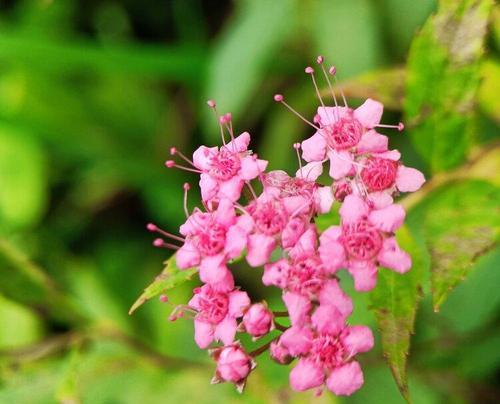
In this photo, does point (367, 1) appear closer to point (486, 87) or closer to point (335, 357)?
point (486, 87)

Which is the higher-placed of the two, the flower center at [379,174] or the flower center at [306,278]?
the flower center at [379,174]

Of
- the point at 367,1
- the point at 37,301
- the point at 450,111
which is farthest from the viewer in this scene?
the point at 367,1

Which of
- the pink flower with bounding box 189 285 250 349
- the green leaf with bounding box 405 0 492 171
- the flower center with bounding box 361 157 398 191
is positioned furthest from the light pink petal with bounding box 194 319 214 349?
the green leaf with bounding box 405 0 492 171

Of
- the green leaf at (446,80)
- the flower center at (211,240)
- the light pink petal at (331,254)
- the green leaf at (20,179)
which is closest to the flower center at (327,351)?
the light pink petal at (331,254)

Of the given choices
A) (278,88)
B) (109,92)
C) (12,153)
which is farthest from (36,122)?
(278,88)

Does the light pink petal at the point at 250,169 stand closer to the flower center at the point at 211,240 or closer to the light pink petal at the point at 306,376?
the flower center at the point at 211,240
